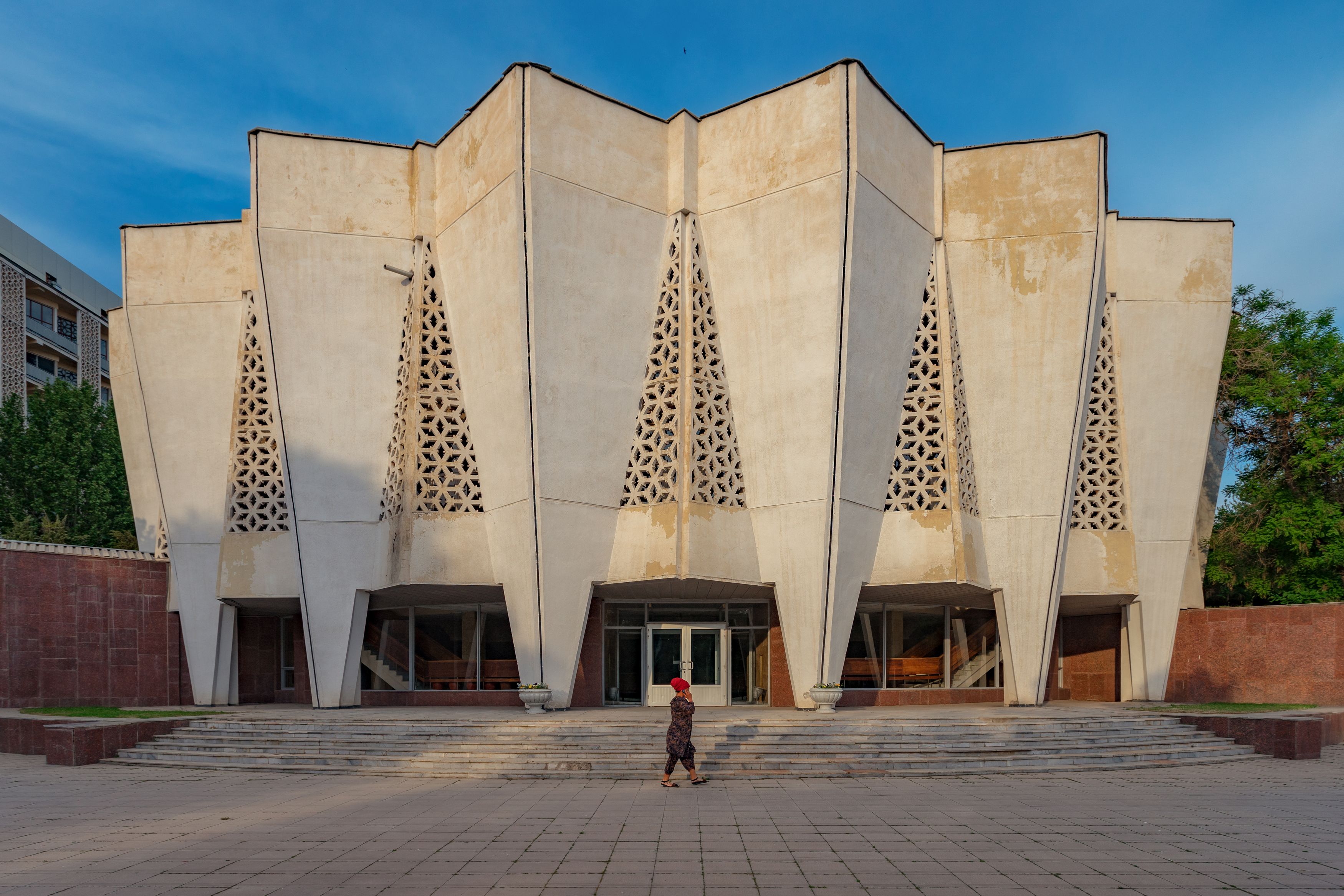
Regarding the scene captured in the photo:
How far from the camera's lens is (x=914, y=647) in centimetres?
2306

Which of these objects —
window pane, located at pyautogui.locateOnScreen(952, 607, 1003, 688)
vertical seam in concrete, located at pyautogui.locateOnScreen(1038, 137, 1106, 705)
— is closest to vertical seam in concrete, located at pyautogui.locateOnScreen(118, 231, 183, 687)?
window pane, located at pyautogui.locateOnScreen(952, 607, 1003, 688)

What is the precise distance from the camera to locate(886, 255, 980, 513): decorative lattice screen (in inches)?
815

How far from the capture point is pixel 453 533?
2062 cm

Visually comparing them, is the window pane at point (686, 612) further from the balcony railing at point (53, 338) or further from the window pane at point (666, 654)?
the balcony railing at point (53, 338)

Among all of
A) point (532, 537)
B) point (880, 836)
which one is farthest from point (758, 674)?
point (880, 836)

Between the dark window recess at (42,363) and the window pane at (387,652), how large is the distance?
3346 centimetres

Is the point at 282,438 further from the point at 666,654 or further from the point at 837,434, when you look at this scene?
the point at 837,434

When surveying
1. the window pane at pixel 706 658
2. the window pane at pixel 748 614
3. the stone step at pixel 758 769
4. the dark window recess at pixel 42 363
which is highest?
the dark window recess at pixel 42 363

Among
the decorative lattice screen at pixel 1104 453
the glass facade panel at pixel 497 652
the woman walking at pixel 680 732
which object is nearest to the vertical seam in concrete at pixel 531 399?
the glass facade panel at pixel 497 652

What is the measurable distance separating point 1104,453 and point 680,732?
596 inches

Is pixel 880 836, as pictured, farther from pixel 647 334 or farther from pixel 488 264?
pixel 488 264

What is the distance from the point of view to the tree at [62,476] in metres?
33.6

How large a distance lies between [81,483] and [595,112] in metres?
25.4

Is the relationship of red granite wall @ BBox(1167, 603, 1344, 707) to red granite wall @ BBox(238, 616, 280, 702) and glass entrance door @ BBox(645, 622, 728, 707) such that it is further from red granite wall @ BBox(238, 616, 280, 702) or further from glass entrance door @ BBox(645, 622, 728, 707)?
red granite wall @ BBox(238, 616, 280, 702)
